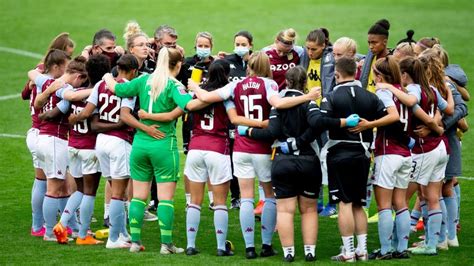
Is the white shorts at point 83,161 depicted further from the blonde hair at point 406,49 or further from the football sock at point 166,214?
the blonde hair at point 406,49

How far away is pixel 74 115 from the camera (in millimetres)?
13242

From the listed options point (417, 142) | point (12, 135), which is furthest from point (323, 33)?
point (12, 135)

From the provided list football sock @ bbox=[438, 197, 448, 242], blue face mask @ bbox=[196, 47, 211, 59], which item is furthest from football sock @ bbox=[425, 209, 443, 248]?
blue face mask @ bbox=[196, 47, 211, 59]

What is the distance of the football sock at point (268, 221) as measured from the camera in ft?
41.9

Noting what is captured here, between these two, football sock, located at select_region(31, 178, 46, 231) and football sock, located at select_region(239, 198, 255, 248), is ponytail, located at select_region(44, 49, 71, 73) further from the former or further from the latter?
football sock, located at select_region(239, 198, 255, 248)

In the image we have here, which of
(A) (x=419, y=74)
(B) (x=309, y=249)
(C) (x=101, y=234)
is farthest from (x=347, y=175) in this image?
(C) (x=101, y=234)

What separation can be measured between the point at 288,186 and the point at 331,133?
0.75 m

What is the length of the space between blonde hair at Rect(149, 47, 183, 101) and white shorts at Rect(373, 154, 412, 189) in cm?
255

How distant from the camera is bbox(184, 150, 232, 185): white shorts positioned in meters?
12.7

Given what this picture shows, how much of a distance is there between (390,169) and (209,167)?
2.05 metres

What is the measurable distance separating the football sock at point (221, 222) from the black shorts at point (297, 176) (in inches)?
28.2

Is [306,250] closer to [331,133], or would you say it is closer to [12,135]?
[331,133]

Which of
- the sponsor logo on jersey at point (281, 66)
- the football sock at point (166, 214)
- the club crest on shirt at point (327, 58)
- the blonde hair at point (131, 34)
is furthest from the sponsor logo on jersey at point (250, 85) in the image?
the sponsor logo on jersey at point (281, 66)

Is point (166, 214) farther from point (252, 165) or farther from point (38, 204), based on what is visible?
point (38, 204)
